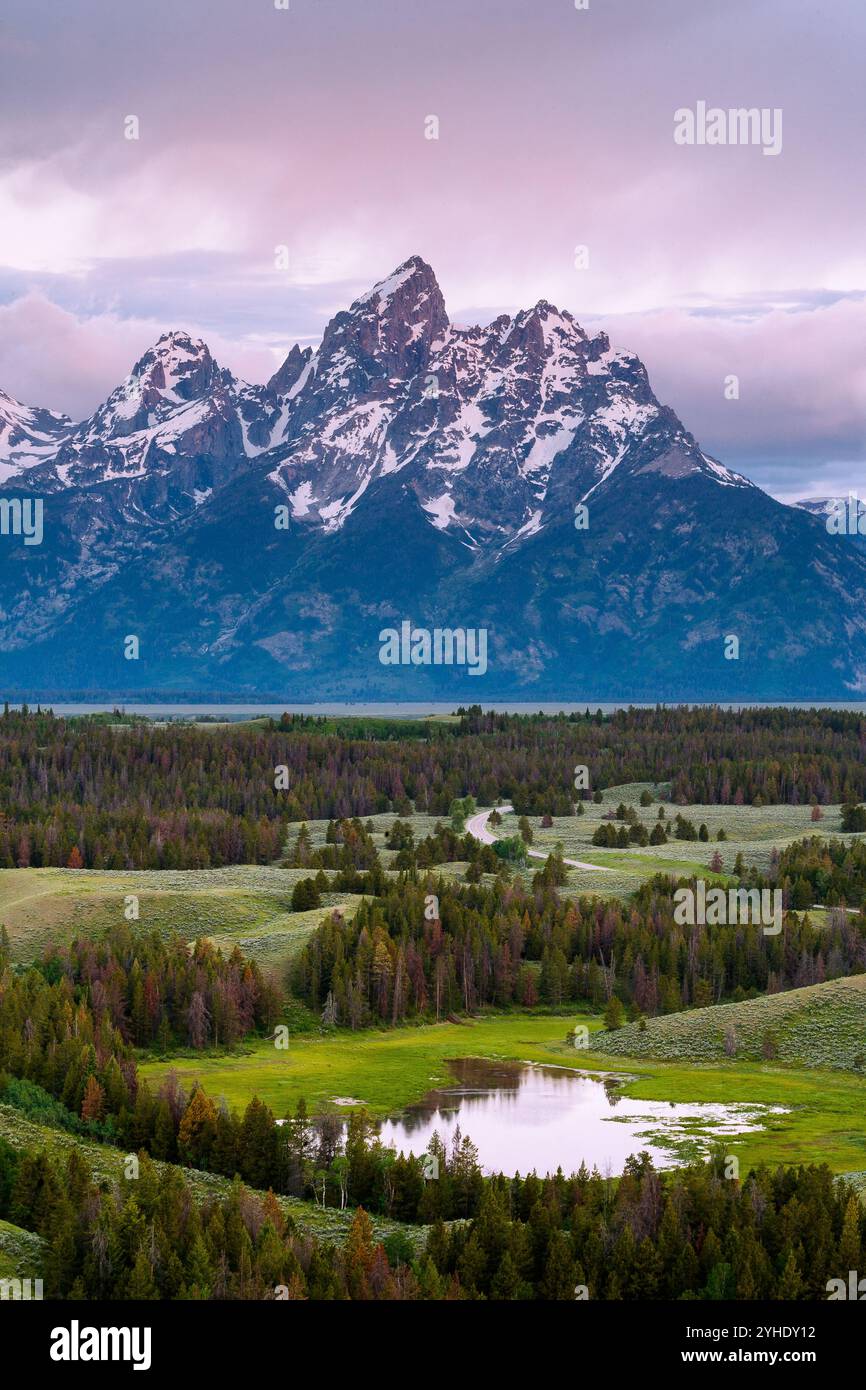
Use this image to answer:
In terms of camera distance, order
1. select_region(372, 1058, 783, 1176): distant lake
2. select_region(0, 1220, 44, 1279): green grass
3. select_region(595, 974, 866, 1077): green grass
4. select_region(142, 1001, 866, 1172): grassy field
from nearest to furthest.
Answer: select_region(0, 1220, 44, 1279): green grass < select_region(372, 1058, 783, 1176): distant lake < select_region(142, 1001, 866, 1172): grassy field < select_region(595, 974, 866, 1077): green grass

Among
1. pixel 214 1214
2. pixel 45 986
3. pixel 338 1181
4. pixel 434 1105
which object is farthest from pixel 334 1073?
pixel 214 1214

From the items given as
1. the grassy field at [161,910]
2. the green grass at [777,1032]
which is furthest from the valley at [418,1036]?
the grassy field at [161,910]

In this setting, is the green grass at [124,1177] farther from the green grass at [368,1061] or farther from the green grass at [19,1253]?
the green grass at [368,1061]

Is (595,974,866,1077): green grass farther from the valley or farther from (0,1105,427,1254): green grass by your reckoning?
(0,1105,427,1254): green grass

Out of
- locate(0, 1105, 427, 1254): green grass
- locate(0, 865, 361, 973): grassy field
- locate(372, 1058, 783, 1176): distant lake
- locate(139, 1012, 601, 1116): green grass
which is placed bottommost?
locate(139, 1012, 601, 1116): green grass

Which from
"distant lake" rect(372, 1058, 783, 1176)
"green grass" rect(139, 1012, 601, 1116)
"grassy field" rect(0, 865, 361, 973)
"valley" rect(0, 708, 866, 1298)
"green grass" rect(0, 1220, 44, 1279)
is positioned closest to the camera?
"green grass" rect(0, 1220, 44, 1279)

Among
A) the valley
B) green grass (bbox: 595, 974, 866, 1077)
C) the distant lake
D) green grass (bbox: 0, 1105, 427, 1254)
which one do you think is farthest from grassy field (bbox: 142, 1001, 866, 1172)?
green grass (bbox: 0, 1105, 427, 1254)

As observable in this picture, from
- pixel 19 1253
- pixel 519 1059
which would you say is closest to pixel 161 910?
pixel 519 1059
